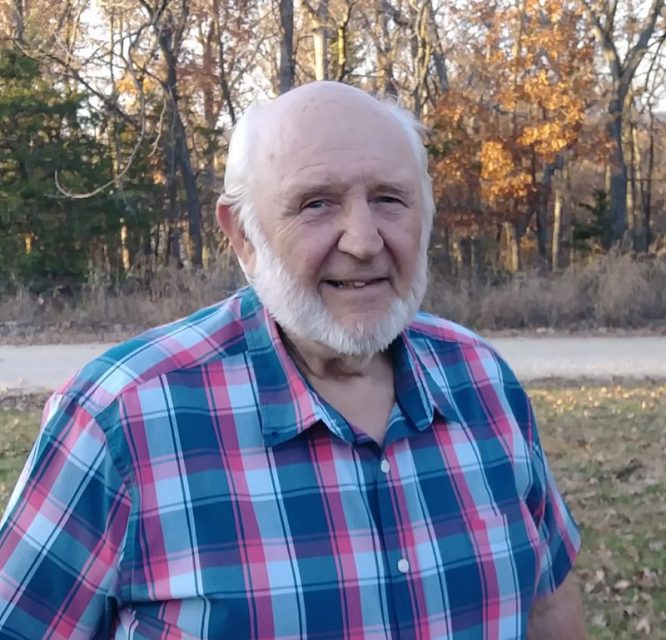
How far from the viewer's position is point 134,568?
1.61 meters

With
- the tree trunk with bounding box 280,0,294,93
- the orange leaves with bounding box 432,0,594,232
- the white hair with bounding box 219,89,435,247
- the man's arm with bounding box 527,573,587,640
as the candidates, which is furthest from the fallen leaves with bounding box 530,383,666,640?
the orange leaves with bounding box 432,0,594,232

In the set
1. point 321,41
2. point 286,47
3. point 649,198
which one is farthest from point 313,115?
point 649,198

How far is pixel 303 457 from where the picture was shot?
5.74 ft

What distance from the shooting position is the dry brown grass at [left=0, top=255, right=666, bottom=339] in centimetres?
1485

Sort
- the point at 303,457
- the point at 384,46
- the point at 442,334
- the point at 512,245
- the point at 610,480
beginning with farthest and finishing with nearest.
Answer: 1. the point at 512,245
2. the point at 384,46
3. the point at 610,480
4. the point at 442,334
5. the point at 303,457

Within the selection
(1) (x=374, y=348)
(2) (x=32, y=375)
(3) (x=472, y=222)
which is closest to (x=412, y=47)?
(3) (x=472, y=222)

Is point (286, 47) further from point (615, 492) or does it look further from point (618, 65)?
point (615, 492)

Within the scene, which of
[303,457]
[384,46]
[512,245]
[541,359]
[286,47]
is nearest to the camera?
[303,457]

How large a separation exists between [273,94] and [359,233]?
1665 centimetres

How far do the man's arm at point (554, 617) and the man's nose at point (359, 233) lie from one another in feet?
2.84

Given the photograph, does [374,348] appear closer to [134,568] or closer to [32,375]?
[134,568]

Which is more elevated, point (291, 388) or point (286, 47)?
point (286, 47)

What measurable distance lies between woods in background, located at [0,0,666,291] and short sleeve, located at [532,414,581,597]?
41.3 feet

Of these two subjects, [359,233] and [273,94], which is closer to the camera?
[359,233]
